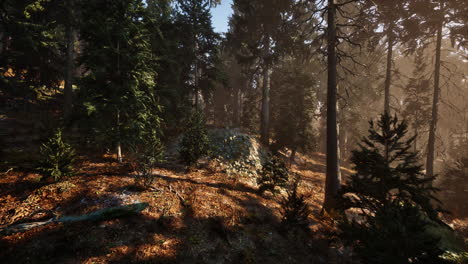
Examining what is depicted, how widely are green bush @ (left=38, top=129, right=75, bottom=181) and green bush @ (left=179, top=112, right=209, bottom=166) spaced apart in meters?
4.60

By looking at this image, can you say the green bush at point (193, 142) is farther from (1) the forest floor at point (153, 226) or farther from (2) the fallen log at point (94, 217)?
(2) the fallen log at point (94, 217)

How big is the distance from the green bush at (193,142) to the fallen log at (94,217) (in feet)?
13.1

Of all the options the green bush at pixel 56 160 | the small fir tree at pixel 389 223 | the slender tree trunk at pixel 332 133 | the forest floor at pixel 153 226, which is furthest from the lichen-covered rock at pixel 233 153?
the small fir tree at pixel 389 223

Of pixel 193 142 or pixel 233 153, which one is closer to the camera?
pixel 193 142

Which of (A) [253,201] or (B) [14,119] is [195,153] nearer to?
(A) [253,201]

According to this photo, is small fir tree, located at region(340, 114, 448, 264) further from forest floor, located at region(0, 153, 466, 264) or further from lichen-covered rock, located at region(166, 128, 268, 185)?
lichen-covered rock, located at region(166, 128, 268, 185)

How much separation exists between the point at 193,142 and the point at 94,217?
5687 millimetres

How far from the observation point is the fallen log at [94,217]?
201 inches

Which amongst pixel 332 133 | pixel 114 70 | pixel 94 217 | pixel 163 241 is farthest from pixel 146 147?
pixel 332 133

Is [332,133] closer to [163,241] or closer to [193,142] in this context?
[193,142]

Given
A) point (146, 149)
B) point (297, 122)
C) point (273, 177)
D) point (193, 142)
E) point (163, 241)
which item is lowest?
point (163, 241)

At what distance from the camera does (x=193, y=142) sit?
1091cm

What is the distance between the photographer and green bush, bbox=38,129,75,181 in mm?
7117

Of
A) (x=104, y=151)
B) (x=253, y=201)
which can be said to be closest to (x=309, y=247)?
(x=253, y=201)
